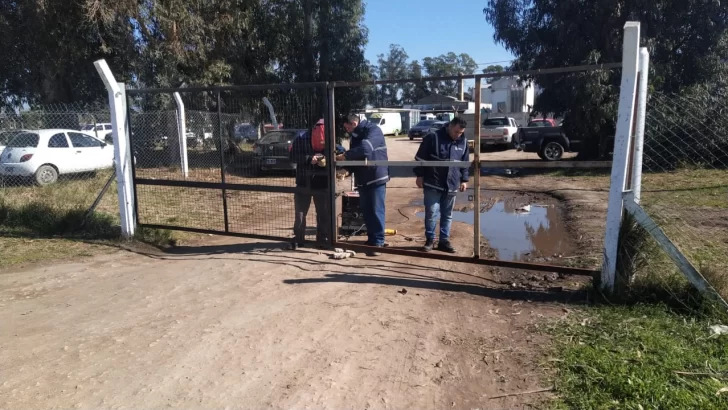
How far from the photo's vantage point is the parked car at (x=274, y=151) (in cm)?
697

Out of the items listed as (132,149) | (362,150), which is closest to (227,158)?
(132,149)

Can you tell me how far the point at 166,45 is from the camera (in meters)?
16.0

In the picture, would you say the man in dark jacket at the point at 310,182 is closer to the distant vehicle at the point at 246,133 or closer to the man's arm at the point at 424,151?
the distant vehicle at the point at 246,133

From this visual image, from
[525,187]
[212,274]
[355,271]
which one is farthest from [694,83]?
[212,274]

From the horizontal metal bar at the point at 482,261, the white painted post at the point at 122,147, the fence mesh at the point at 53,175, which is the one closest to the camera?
the horizontal metal bar at the point at 482,261

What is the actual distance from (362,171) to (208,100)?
40.7ft

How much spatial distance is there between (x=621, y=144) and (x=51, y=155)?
13254 mm

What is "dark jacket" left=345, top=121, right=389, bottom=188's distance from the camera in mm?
6516

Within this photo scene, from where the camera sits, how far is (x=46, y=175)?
13133 millimetres

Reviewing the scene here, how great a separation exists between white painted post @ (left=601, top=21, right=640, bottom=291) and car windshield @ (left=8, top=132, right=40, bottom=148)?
41.7 ft

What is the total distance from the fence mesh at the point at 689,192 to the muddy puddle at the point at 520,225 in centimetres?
149

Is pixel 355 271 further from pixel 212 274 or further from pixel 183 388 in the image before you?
pixel 183 388

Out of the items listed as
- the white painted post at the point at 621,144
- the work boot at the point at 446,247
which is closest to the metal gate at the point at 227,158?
the work boot at the point at 446,247

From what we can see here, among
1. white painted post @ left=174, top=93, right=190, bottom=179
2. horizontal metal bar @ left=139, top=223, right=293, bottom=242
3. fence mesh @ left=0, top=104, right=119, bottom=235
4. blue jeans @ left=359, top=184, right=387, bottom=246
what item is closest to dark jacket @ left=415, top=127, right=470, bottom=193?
blue jeans @ left=359, top=184, right=387, bottom=246
